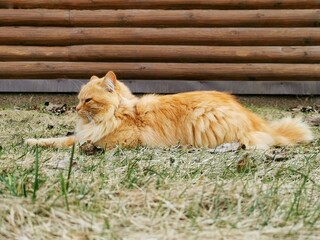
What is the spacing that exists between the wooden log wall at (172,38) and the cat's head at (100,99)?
374 centimetres

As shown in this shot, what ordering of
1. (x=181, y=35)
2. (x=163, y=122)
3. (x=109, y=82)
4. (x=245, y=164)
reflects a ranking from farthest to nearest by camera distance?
1. (x=181, y=35)
2. (x=109, y=82)
3. (x=163, y=122)
4. (x=245, y=164)

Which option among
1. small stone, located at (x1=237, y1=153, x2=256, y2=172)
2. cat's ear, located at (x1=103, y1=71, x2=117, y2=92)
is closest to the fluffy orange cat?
cat's ear, located at (x1=103, y1=71, x2=117, y2=92)

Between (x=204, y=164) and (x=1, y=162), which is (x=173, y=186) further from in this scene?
(x=1, y=162)

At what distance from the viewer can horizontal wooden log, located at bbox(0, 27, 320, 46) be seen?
9391 mm

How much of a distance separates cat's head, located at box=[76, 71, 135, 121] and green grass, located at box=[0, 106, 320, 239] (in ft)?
4.97

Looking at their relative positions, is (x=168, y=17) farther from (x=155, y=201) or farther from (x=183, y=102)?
(x=155, y=201)

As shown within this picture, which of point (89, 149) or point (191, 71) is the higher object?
point (89, 149)

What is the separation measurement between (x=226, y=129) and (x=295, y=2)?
4.46 m

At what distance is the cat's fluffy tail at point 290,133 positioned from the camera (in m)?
5.71

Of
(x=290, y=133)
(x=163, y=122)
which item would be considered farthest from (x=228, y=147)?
(x=290, y=133)

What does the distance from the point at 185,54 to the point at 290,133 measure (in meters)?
3.79

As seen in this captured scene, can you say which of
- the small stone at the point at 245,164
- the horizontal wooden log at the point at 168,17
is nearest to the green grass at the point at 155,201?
the small stone at the point at 245,164

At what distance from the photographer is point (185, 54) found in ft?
30.9

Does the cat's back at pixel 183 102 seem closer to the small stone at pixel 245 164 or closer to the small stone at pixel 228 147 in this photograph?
the small stone at pixel 228 147
